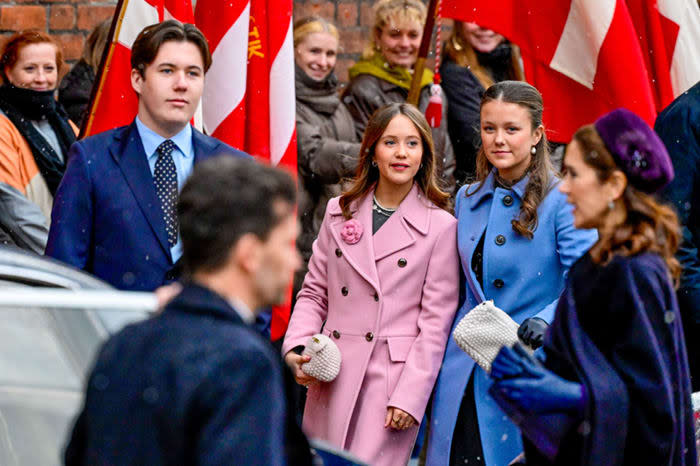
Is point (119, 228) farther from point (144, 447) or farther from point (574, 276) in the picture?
point (144, 447)

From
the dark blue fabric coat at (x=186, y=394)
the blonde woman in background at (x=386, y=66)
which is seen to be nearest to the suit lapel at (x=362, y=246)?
the blonde woman in background at (x=386, y=66)

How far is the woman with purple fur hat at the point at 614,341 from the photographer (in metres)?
2.96

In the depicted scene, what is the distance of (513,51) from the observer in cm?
657

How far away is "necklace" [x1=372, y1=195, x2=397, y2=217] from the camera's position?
4.65 m

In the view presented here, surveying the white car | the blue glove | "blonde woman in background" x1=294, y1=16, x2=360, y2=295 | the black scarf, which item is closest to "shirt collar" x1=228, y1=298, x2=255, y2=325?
the white car

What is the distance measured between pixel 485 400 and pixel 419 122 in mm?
1101

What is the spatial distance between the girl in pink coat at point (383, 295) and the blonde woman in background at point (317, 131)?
1.35 m

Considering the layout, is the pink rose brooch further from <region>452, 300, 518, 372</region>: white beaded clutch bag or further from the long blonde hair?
the long blonde hair

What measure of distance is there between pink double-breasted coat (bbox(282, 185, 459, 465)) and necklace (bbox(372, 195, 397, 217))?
35 mm

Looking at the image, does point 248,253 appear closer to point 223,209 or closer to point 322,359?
point 223,209

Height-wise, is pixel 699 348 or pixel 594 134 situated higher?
pixel 594 134

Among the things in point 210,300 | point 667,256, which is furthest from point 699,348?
point 210,300

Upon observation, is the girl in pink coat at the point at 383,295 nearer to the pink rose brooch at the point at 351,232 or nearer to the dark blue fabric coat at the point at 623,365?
the pink rose brooch at the point at 351,232

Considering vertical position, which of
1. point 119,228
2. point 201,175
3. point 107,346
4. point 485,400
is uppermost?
point 201,175
